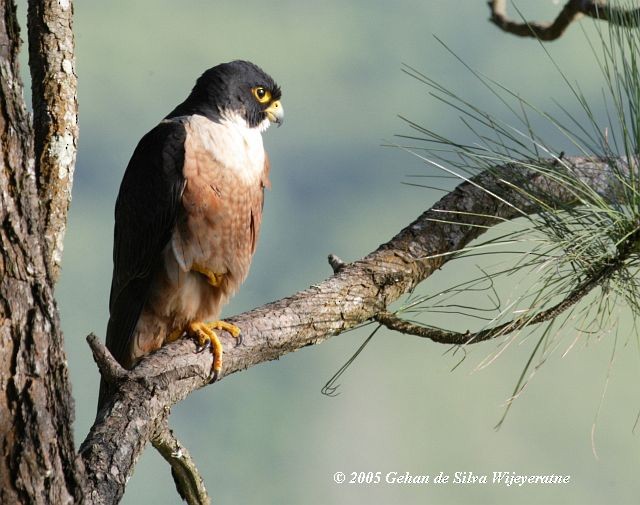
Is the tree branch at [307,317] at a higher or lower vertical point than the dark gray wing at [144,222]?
lower

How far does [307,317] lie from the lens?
2238mm

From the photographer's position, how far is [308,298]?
2.28 meters

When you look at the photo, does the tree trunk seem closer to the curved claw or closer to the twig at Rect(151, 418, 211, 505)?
the twig at Rect(151, 418, 211, 505)

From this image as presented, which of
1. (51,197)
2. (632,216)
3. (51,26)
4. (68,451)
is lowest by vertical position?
(68,451)

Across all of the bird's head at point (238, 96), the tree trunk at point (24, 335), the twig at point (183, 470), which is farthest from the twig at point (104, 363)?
the bird's head at point (238, 96)

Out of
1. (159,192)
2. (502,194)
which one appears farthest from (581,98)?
(159,192)

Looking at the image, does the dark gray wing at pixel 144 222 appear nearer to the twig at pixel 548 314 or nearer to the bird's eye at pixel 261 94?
the bird's eye at pixel 261 94

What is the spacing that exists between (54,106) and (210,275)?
84cm

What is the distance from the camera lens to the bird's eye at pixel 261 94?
302cm

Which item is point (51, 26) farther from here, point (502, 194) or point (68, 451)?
point (502, 194)

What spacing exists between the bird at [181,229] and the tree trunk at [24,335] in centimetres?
110

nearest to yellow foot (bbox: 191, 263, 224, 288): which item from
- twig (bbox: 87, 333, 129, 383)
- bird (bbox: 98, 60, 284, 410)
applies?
bird (bbox: 98, 60, 284, 410)

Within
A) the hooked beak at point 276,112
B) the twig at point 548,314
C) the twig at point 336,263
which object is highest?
the hooked beak at point 276,112

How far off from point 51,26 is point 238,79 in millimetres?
971
